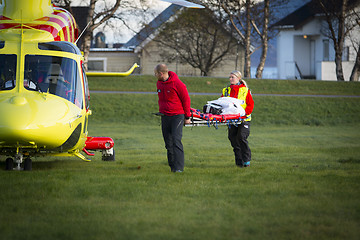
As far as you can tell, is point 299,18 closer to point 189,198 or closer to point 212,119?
point 212,119

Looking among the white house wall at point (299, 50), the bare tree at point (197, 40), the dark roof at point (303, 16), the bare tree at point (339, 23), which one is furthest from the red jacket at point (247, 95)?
the white house wall at point (299, 50)

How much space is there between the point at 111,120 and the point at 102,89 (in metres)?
6.84

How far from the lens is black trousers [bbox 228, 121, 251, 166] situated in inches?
475

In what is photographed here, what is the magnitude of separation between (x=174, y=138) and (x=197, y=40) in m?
→ 41.4

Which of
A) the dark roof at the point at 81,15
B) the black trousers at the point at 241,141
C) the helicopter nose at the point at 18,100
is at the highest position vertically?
the dark roof at the point at 81,15

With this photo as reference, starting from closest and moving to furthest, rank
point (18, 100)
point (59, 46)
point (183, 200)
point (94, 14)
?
point (183, 200) → point (18, 100) → point (59, 46) → point (94, 14)

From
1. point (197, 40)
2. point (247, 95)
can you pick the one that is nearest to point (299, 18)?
point (197, 40)

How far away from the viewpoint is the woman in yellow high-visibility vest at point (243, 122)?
11.9 meters

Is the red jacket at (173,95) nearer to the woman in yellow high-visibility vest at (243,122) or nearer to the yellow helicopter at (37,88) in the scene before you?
the woman in yellow high-visibility vest at (243,122)

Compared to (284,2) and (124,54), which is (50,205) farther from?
(124,54)

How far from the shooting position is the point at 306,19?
5231 cm

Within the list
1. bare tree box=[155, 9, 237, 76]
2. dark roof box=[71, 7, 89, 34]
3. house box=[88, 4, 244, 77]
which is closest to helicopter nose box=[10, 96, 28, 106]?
bare tree box=[155, 9, 237, 76]

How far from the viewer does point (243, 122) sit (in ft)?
39.4

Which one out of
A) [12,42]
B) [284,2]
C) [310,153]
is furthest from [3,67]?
[284,2]
